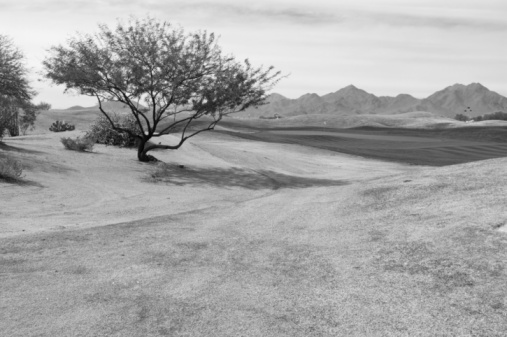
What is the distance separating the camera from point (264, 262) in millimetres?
8109

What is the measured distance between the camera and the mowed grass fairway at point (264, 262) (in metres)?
5.66

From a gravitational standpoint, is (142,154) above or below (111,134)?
below

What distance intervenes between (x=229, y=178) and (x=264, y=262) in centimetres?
1533

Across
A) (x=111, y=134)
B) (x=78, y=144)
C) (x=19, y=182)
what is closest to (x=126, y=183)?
(x=19, y=182)

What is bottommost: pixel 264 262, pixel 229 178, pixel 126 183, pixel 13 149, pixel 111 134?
pixel 229 178

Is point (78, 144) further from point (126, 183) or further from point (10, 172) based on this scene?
point (10, 172)

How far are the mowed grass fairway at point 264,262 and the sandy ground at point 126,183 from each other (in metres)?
0.13

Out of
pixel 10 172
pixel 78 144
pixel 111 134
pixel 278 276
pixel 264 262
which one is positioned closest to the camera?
pixel 278 276

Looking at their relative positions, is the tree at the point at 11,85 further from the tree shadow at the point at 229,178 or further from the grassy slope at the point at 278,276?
the grassy slope at the point at 278,276

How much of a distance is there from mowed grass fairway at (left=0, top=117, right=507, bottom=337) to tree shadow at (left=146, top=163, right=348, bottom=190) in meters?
5.09

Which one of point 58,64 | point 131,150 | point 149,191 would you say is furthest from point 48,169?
point 131,150

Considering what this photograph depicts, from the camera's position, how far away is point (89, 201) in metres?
15.5

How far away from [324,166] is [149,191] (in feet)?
53.3

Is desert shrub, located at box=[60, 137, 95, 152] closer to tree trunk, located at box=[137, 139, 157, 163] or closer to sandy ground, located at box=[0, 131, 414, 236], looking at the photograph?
sandy ground, located at box=[0, 131, 414, 236]
